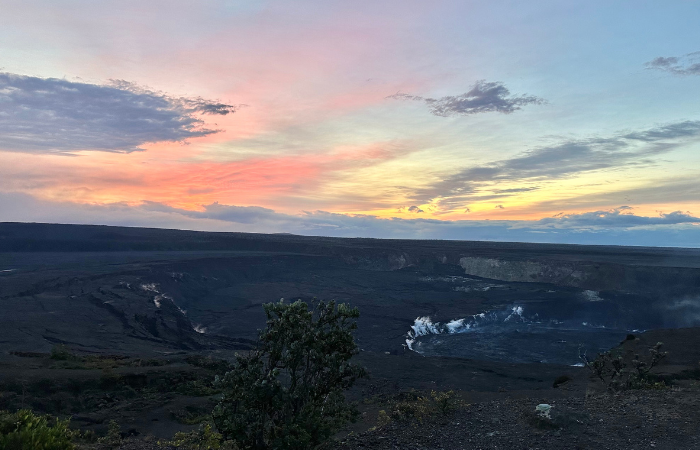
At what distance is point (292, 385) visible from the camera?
787 cm

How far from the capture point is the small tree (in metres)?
7.31

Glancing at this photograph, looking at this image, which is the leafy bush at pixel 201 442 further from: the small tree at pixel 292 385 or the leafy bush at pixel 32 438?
the leafy bush at pixel 32 438

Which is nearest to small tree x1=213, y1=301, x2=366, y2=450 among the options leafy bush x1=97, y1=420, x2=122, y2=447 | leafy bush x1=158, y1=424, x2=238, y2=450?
leafy bush x1=158, y1=424, x2=238, y2=450

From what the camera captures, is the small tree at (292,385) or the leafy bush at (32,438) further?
the small tree at (292,385)

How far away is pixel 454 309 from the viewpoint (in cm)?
5038

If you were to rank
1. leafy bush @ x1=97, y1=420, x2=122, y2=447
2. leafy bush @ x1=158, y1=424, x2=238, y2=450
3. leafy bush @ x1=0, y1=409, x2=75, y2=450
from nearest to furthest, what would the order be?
leafy bush @ x1=0, y1=409, x2=75, y2=450
leafy bush @ x1=158, y1=424, x2=238, y2=450
leafy bush @ x1=97, y1=420, x2=122, y2=447

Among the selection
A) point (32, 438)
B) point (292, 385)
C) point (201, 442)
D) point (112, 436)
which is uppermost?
point (292, 385)

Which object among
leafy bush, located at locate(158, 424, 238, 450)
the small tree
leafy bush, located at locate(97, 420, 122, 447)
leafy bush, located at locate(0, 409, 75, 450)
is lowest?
leafy bush, located at locate(97, 420, 122, 447)

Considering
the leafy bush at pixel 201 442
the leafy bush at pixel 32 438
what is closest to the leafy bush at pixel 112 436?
the leafy bush at pixel 201 442

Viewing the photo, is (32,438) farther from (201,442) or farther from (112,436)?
(112,436)

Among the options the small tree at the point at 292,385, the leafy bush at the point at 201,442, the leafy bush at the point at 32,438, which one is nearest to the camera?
the leafy bush at the point at 32,438

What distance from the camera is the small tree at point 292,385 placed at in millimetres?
7309

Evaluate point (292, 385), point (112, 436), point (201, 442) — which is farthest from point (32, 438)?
point (112, 436)

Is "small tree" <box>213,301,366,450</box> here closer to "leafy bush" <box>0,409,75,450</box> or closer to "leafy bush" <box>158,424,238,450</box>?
"leafy bush" <box>0,409,75,450</box>
